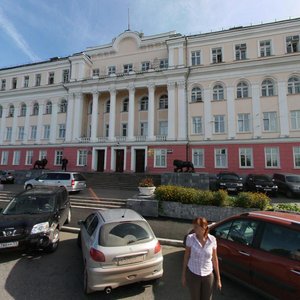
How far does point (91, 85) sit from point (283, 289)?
3066cm

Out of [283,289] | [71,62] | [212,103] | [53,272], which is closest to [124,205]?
[53,272]

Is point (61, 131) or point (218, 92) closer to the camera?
point (218, 92)

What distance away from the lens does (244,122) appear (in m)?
25.1

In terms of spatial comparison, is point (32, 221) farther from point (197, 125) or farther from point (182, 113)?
point (197, 125)

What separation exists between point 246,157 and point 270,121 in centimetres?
476

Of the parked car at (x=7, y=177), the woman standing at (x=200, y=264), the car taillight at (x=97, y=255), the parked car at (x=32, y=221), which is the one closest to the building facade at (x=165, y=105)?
the parked car at (x=7, y=177)

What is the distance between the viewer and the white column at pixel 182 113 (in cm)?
2605

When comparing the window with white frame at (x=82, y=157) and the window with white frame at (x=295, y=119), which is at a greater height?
the window with white frame at (x=295, y=119)

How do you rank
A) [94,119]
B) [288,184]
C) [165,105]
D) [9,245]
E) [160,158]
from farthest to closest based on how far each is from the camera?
[94,119] → [165,105] → [160,158] → [288,184] → [9,245]

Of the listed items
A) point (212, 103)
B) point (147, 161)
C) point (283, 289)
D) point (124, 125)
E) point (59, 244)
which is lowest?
point (59, 244)

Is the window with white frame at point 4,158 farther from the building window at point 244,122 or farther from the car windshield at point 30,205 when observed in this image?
the building window at point 244,122

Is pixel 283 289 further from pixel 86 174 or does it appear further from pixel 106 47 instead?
pixel 106 47

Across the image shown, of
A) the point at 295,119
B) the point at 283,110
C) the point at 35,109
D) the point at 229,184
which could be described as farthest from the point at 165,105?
the point at 35,109

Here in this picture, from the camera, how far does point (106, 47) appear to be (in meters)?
32.4
